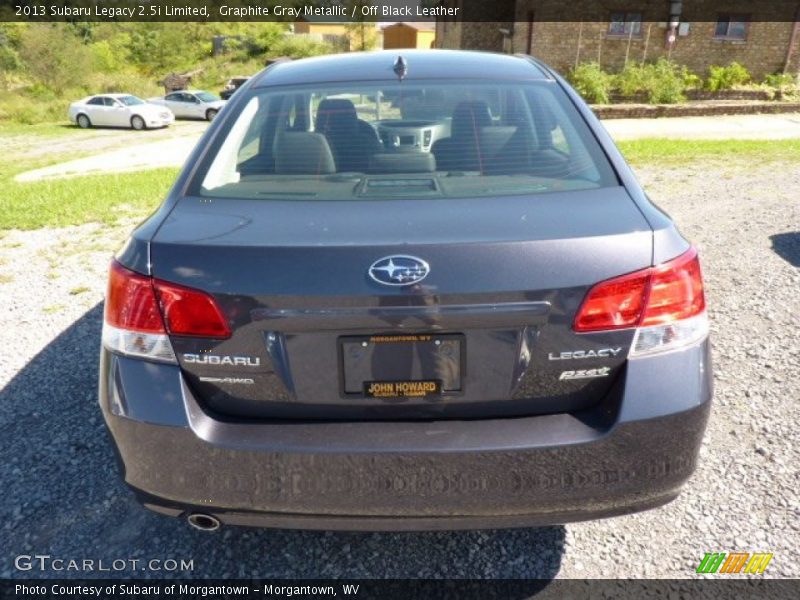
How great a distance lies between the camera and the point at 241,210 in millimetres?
1841

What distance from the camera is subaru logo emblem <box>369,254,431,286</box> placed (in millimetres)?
1543

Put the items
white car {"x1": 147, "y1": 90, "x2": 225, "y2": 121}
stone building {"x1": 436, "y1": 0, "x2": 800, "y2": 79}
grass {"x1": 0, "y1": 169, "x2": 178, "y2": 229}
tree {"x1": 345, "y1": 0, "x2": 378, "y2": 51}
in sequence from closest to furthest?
1. grass {"x1": 0, "y1": 169, "x2": 178, "y2": 229}
2. stone building {"x1": 436, "y1": 0, "x2": 800, "y2": 79}
3. white car {"x1": 147, "y1": 90, "x2": 225, "y2": 121}
4. tree {"x1": 345, "y1": 0, "x2": 378, "y2": 51}

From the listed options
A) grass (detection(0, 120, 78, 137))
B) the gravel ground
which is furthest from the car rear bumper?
grass (detection(0, 120, 78, 137))

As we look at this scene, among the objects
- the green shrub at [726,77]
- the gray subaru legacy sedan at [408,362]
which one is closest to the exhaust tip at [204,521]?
the gray subaru legacy sedan at [408,362]

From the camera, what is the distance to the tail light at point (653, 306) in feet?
5.20

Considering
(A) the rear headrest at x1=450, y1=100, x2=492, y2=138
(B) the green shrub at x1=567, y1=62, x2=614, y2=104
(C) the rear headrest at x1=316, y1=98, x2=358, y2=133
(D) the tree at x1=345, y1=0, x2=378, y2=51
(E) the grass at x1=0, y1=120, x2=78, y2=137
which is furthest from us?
(D) the tree at x1=345, y1=0, x2=378, y2=51

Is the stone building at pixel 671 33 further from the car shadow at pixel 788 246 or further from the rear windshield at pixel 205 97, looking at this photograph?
the car shadow at pixel 788 246

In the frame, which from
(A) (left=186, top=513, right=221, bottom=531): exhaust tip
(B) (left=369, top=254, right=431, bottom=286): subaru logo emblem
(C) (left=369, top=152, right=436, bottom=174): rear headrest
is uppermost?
(C) (left=369, top=152, right=436, bottom=174): rear headrest

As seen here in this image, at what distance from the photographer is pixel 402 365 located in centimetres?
162

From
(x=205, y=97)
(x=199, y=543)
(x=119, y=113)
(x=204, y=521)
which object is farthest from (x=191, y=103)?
(x=204, y=521)

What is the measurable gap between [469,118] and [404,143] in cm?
42

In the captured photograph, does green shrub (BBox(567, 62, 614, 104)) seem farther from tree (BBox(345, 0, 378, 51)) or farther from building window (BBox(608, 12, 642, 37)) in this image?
tree (BBox(345, 0, 378, 51))

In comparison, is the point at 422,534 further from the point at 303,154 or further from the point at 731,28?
the point at 731,28

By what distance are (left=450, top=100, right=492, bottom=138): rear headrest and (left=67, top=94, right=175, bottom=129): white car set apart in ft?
88.7
